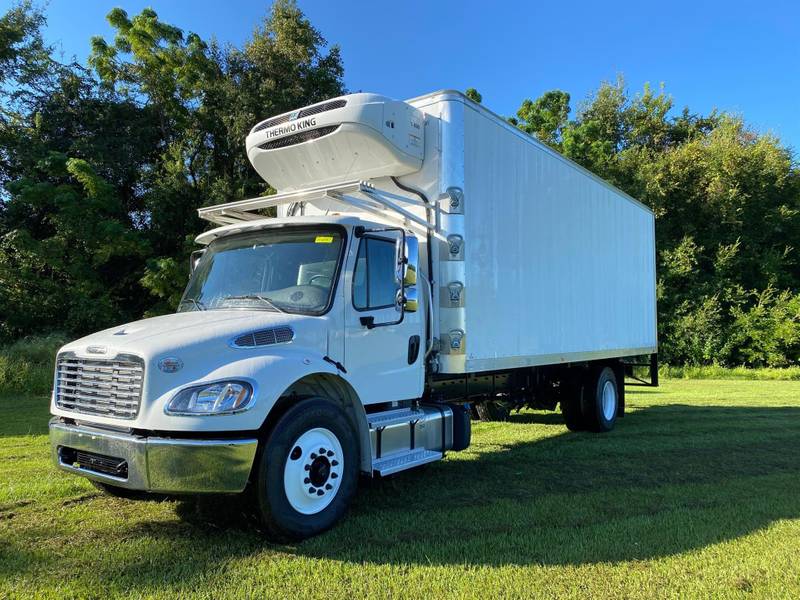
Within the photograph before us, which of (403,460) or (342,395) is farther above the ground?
(342,395)

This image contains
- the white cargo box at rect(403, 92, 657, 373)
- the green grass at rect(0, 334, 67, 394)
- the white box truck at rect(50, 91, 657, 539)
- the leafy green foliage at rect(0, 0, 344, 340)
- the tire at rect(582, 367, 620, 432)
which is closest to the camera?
the white box truck at rect(50, 91, 657, 539)

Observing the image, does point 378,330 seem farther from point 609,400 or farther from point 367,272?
point 609,400

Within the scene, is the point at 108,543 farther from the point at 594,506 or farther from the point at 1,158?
the point at 1,158

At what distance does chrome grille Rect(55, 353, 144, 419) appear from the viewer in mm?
3994

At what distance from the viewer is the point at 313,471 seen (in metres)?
4.38

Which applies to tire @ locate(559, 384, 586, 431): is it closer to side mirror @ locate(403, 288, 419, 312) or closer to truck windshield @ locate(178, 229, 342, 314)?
side mirror @ locate(403, 288, 419, 312)

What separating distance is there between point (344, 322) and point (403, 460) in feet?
4.50

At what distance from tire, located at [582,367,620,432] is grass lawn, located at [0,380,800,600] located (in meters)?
1.92

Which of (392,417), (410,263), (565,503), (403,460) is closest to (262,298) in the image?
(410,263)

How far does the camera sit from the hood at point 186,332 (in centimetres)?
405

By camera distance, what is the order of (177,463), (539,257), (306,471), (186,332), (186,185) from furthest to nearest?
(186,185) < (539,257) < (306,471) < (186,332) < (177,463)

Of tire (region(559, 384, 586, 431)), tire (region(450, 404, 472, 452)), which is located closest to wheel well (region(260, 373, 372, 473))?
tire (region(450, 404, 472, 452))

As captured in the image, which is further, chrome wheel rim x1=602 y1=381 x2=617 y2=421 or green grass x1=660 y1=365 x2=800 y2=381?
green grass x1=660 y1=365 x2=800 y2=381

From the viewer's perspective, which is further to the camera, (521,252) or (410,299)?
(521,252)
